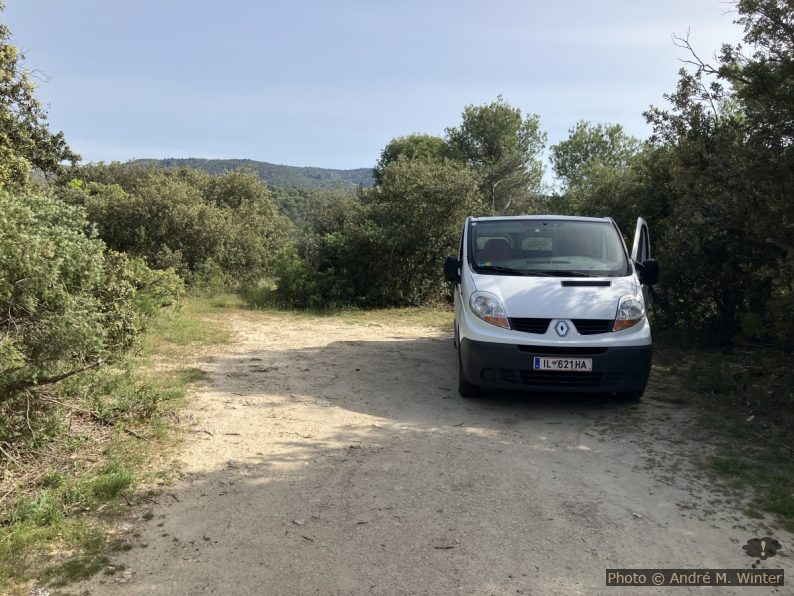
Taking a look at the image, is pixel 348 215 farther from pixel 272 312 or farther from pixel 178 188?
pixel 178 188

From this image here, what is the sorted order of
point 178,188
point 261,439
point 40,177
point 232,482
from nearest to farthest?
point 232,482
point 261,439
point 40,177
point 178,188

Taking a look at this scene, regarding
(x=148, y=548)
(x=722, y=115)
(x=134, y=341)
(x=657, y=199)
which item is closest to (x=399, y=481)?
(x=148, y=548)

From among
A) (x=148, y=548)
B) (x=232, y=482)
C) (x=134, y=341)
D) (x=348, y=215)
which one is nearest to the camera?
(x=148, y=548)

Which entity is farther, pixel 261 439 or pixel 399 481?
pixel 261 439

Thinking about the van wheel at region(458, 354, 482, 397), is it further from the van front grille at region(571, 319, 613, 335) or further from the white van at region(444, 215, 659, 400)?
the van front grille at region(571, 319, 613, 335)

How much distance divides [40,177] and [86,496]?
1103 centimetres

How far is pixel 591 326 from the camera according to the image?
557 centimetres

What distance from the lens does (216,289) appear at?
16609 mm

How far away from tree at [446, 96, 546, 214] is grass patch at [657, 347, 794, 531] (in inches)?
1179

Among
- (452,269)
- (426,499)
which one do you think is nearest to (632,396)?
(452,269)

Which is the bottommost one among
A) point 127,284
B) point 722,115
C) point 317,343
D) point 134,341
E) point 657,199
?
point 317,343

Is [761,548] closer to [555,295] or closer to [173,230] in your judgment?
[555,295]

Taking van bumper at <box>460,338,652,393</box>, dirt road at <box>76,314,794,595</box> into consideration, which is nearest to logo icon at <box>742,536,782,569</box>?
dirt road at <box>76,314,794,595</box>

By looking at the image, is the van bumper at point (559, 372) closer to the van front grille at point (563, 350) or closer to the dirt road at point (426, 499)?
the van front grille at point (563, 350)
